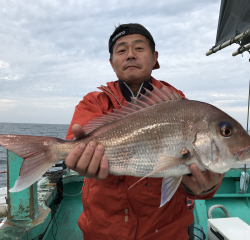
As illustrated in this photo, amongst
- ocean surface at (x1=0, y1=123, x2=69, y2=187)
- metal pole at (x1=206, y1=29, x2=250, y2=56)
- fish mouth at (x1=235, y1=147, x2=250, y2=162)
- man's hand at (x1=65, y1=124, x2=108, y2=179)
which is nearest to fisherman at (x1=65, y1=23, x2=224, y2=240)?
man's hand at (x1=65, y1=124, x2=108, y2=179)

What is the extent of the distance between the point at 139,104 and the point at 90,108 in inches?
24.2

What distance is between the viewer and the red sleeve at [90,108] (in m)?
2.04

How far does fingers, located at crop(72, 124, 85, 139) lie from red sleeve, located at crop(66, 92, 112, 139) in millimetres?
207

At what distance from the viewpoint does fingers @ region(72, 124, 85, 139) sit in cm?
177

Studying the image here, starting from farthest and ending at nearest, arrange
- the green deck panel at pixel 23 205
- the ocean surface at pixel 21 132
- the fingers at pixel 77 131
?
the ocean surface at pixel 21 132 < the green deck panel at pixel 23 205 < the fingers at pixel 77 131

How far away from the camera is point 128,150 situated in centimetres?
173

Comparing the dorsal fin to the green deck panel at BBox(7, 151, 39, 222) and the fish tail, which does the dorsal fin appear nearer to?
→ the fish tail

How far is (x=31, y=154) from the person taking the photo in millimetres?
1719

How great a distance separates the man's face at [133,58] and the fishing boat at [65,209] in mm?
1618

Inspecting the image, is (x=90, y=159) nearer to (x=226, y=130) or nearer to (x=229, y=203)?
(x=226, y=130)

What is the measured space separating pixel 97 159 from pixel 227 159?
1107 mm

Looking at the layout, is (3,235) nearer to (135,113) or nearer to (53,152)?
(53,152)

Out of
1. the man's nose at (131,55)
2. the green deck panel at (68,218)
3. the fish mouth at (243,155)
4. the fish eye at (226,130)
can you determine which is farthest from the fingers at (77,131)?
the green deck panel at (68,218)

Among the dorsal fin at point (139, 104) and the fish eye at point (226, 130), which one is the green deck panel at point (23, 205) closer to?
the dorsal fin at point (139, 104)
